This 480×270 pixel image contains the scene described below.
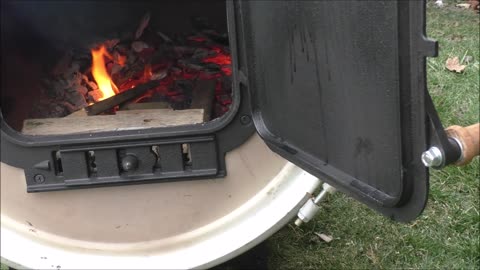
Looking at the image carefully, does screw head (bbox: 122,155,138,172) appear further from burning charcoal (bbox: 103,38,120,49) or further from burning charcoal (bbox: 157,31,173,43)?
burning charcoal (bbox: 157,31,173,43)

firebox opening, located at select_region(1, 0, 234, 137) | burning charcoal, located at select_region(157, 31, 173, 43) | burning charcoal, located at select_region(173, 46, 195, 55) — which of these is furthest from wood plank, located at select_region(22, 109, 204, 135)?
burning charcoal, located at select_region(157, 31, 173, 43)

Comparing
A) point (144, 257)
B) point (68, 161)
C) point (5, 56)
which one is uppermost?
point (5, 56)

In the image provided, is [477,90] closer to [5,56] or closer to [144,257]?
[144,257]

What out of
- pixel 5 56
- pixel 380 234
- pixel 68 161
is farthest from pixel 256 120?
pixel 5 56

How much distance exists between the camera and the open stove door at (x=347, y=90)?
31.8 inches

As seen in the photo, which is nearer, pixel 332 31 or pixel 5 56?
pixel 332 31

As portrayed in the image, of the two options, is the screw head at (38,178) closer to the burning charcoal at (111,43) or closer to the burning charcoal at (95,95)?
the burning charcoal at (95,95)

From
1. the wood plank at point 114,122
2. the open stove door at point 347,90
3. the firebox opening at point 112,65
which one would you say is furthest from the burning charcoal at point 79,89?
the open stove door at point 347,90

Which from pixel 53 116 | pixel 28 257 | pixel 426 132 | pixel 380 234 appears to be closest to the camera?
pixel 426 132

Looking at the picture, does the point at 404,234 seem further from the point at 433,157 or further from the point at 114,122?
the point at 433,157

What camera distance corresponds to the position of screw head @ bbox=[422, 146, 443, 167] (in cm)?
78

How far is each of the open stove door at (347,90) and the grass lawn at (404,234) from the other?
620 millimetres

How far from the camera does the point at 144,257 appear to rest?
1.43 metres

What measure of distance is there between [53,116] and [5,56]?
341 millimetres
